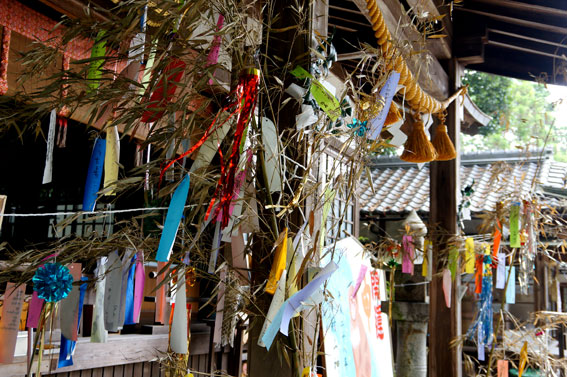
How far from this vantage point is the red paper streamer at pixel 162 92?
5.40ft

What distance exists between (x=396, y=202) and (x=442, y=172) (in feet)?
14.9

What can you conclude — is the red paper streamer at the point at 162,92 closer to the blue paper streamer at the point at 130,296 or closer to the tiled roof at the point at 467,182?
the blue paper streamer at the point at 130,296

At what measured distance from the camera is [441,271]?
201 inches

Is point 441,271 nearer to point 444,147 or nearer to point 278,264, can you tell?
point 444,147

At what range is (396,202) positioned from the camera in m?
9.87

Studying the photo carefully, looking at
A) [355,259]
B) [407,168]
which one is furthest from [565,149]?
[355,259]

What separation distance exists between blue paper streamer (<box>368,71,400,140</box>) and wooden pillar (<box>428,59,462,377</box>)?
3254 millimetres

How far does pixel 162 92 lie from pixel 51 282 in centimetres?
80

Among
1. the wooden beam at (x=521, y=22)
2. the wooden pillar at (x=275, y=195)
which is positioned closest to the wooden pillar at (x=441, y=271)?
the wooden beam at (x=521, y=22)

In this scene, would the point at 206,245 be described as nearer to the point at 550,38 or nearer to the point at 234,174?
the point at 234,174

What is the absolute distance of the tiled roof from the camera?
30.5 ft

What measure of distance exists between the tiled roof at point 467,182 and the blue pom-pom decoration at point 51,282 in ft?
22.4

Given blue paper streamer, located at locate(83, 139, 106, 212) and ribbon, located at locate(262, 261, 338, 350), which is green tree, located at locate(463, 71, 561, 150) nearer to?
blue paper streamer, located at locate(83, 139, 106, 212)

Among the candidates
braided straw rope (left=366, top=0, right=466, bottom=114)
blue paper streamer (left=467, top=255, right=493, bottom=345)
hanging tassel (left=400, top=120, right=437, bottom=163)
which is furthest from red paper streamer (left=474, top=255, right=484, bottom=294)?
braided straw rope (left=366, top=0, right=466, bottom=114)
